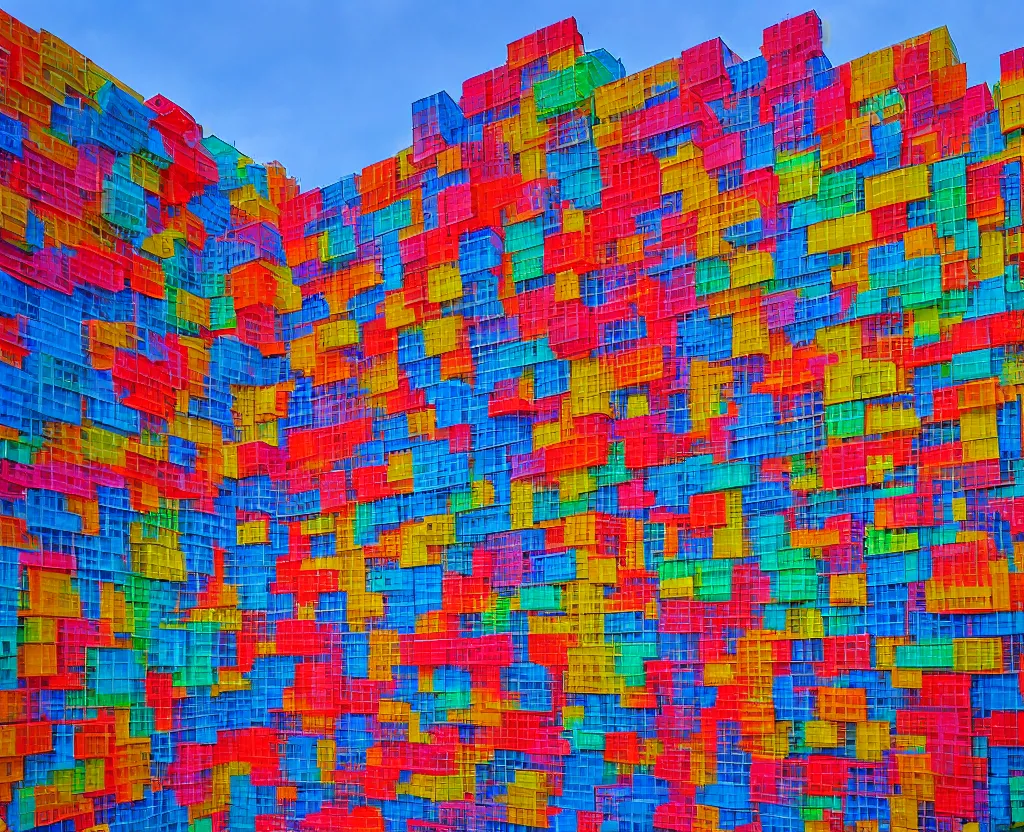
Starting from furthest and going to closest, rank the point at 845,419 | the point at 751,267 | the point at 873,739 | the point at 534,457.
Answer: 1. the point at 534,457
2. the point at 751,267
3. the point at 845,419
4. the point at 873,739

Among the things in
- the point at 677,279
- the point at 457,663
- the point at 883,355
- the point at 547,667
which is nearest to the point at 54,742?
the point at 457,663

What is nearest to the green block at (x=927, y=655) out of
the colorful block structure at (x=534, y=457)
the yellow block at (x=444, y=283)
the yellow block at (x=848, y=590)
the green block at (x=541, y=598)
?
the colorful block structure at (x=534, y=457)

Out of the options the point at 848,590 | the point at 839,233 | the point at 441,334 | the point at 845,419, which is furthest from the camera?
the point at 441,334

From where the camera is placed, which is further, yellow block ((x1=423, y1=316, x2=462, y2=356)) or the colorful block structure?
yellow block ((x1=423, y1=316, x2=462, y2=356))

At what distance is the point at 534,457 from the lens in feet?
14.6

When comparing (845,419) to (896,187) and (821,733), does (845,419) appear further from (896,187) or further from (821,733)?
(821,733)

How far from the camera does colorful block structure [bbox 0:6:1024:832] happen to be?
3.76 m

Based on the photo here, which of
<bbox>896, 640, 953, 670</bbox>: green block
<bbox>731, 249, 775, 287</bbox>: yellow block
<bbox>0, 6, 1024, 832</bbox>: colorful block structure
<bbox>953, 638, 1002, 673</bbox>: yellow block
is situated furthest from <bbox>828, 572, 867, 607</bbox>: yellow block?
<bbox>731, 249, 775, 287</bbox>: yellow block

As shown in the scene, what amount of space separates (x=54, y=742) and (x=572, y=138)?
3.17 metres

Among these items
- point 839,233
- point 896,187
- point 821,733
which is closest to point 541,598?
point 821,733

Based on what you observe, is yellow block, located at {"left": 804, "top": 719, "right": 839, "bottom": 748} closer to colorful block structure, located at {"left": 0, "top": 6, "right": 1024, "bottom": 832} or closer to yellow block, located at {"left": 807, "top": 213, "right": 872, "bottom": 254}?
colorful block structure, located at {"left": 0, "top": 6, "right": 1024, "bottom": 832}

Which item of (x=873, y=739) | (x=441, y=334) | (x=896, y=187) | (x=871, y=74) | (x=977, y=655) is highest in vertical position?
(x=871, y=74)

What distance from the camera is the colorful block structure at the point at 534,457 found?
3.76 meters

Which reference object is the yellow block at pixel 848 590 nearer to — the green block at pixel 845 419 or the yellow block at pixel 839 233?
the green block at pixel 845 419
